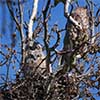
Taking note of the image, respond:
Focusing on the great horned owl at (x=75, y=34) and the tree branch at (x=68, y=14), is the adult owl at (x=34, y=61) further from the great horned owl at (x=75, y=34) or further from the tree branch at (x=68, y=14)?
the tree branch at (x=68, y=14)

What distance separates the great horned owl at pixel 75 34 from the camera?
3643mm

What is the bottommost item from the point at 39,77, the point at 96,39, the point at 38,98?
the point at 38,98

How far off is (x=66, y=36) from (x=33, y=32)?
0.98 meters

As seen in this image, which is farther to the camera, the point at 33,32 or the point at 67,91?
the point at 33,32

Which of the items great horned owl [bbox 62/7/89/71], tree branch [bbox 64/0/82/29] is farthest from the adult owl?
tree branch [bbox 64/0/82/29]

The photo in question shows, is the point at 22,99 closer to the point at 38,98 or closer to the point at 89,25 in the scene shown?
the point at 38,98

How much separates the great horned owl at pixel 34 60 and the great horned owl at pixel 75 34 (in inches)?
18.2

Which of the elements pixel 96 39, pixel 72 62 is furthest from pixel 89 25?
pixel 72 62

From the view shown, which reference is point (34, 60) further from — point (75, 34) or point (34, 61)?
point (75, 34)

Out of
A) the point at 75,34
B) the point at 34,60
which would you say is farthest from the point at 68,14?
the point at 34,60

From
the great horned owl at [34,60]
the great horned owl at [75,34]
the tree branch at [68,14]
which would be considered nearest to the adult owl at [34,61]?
the great horned owl at [34,60]

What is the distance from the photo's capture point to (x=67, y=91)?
4.05 m

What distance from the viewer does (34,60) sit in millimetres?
4633

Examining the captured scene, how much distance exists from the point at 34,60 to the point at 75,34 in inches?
41.6
